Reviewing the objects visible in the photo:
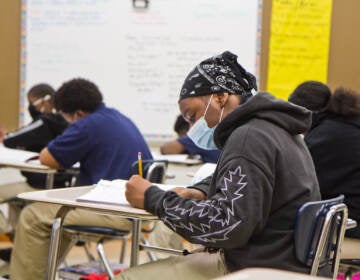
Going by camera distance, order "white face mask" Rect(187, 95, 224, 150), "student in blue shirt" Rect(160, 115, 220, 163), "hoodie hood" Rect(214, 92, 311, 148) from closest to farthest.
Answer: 1. "hoodie hood" Rect(214, 92, 311, 148)
2. "white face mask" Rect(187, 95, 224, 150)
3. "student in blue shirt" Rect(160, 115, 220, 163)

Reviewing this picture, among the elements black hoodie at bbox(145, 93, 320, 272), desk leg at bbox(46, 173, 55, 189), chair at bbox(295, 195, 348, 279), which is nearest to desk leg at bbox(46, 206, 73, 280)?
black hoodie at bbox(145, 93, 320, 272)

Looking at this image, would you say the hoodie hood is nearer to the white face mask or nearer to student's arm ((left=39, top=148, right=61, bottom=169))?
the white face mask

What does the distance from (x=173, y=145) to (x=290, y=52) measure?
4.26 feet

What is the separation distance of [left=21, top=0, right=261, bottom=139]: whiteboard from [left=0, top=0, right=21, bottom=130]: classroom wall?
65 millimetres

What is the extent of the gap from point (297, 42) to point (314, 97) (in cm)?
234


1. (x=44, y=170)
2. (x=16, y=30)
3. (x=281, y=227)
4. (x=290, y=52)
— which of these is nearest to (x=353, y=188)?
(x=281, y=227)

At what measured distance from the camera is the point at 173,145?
492 centimetres

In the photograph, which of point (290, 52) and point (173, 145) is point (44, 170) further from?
point (290, 52)

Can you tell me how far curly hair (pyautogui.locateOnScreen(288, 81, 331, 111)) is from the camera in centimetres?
315

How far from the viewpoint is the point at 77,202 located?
2.19 metres

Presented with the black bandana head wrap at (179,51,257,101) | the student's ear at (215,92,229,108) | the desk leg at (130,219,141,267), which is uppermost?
the black bandana head wrap at (179,51,257,101)

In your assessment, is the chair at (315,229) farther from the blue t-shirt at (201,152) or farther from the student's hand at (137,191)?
the blue t-shirt at (201,152)

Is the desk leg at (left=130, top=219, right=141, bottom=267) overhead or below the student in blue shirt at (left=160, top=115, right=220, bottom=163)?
below

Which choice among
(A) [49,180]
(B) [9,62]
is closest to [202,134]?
(A) [49,180]
